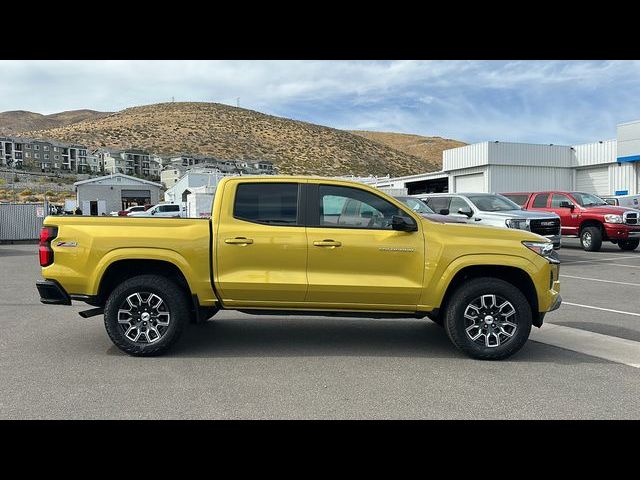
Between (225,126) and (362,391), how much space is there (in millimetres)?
94064

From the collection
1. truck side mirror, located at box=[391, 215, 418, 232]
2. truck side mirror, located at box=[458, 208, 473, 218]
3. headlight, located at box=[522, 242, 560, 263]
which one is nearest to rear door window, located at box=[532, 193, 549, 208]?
truck side mirror, located at box=[458, 208, 473, 218]

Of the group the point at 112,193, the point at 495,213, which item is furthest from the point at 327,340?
the point at 112,193

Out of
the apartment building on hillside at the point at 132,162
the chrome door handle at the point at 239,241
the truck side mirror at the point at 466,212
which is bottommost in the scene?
the chrome door handle at the point at 239,241

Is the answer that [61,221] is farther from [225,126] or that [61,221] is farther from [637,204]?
[225,126]

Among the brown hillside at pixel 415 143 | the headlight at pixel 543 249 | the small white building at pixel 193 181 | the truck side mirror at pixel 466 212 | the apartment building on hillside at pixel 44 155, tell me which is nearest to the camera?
the headlight at pixel 543 249

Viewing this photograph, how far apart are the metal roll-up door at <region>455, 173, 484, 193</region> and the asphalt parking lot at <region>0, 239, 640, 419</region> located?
27755mm

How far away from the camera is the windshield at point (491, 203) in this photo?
1563 cm

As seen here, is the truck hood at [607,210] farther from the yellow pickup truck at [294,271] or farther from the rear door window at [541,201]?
the yellow pickup truck at [294,271]

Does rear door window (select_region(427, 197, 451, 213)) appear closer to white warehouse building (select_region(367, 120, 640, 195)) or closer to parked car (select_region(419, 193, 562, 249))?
parked car (select_region(419, 193, 562, 249))

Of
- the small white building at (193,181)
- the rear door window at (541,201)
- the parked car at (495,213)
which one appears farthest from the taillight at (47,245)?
the small white building at (193,181)

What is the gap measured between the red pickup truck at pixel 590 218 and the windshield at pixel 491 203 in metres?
2.56

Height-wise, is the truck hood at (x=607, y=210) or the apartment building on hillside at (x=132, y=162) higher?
the apartment building on hillside at (x=132, y=162)

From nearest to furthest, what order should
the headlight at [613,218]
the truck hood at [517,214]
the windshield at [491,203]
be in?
the truck hood at [517,214] → the windshield at [491,203] → the headlight at [613,218]

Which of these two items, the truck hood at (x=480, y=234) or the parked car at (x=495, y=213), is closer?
the truck hood at (x=480, y=234)
